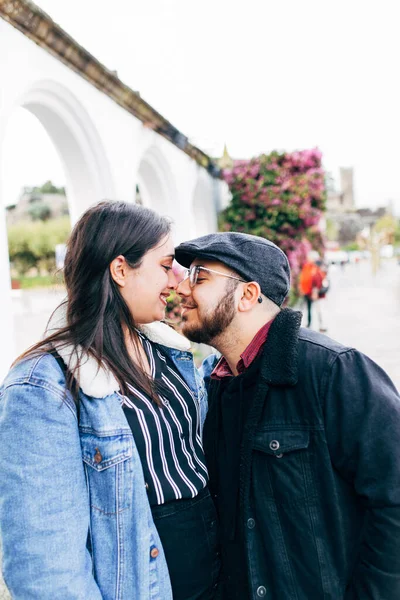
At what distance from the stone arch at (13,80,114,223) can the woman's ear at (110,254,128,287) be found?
284cm

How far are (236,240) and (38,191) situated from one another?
5764 centimetres

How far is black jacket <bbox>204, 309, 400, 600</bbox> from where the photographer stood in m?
1.37

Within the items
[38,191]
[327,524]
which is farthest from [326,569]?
[38,191]

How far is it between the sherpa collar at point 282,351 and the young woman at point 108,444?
32 cm

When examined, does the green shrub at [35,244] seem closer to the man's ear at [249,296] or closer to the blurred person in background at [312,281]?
the blurred person in background at [312,281]

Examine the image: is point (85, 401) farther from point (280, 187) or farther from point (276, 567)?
point (280, 187)

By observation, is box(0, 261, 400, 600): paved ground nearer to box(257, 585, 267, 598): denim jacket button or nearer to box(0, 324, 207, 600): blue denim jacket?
box(0, 324, 207, 600): blue denim jacket

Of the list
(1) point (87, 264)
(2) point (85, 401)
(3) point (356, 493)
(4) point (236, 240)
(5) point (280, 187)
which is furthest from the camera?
(5) point (280, 187)

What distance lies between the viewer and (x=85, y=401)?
133 cm

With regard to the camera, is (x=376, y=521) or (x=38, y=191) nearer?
(x=376, y=521)

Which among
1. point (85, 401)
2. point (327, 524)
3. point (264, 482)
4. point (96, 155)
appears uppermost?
point (96, 155)

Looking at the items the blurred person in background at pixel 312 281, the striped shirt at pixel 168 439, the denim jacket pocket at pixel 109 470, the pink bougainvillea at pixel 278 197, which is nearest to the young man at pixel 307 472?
the striped shirt at pixel 168 439

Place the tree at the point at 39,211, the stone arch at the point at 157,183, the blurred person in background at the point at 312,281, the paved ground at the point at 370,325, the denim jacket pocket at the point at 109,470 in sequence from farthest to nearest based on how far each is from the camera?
the tree at the point at 39,211
the blurred person in background at the point at 312,281
the paved ground at the point at 370,325
the stone arch at the point at 157,183
the denim jacket pocket at the point at 109,470

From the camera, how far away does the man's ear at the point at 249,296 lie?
1675 mm
